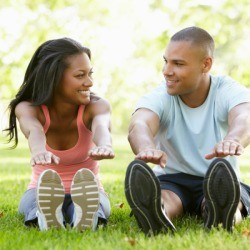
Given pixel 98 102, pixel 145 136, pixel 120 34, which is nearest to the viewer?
pixel 145 136

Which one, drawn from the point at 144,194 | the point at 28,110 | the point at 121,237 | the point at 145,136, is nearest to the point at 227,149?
the point at 144,194

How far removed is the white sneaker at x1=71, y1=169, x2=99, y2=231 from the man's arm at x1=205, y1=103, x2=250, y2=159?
736 mm

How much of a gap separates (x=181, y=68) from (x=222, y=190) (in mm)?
1192

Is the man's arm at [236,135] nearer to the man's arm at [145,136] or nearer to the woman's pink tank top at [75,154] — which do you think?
the man's arm at [145,136]

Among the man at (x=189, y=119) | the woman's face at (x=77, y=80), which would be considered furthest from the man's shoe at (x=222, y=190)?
the woman's face at (x=77, y=80)

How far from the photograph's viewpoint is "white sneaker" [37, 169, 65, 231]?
3967 millimetres

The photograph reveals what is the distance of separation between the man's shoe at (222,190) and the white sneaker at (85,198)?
72cm

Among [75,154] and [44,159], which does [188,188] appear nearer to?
[75,154]

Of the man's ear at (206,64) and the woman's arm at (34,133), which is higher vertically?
the man's ear at (206,64)

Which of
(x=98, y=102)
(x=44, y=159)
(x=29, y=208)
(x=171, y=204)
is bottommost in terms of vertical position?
(x=29, y=208)

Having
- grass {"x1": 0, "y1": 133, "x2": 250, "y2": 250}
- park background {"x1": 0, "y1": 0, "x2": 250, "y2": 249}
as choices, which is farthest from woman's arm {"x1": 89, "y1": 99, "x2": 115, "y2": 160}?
park background {"x1": 0, "y1": 0, "x2": 250, "y2": 249}

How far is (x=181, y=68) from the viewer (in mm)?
4543

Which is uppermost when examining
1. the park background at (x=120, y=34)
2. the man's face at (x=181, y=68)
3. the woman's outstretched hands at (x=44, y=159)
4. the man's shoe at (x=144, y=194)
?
the park background at (x=120, y=34)

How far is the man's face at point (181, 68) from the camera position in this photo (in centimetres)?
453
